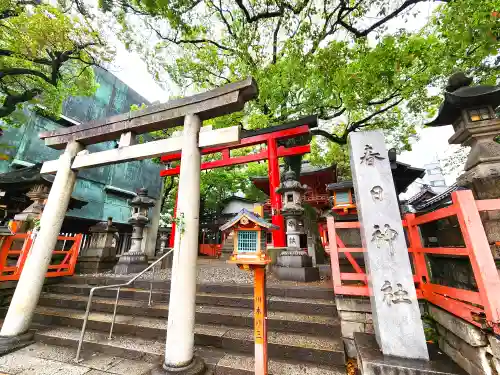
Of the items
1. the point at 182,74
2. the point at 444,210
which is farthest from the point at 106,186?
the point at 444,210

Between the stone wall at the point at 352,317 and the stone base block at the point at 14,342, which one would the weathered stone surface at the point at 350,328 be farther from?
the stone base block at the point at 14,342

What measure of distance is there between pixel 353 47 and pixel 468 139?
6438 millimetres

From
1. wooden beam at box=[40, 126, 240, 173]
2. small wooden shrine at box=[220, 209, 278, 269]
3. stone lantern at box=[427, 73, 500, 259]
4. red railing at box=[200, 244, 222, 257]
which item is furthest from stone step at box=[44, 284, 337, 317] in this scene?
red railing at box=[200, 244, 222, 257]

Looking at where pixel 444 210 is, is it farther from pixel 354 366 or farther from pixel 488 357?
pixel 354 366

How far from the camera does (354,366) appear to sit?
3.02 metres

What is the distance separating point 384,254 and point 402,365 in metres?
1.20

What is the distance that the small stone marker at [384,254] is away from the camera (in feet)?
8.49

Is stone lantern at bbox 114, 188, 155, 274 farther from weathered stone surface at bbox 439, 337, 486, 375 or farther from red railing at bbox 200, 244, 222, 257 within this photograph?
red railing at bbox 200, 244, 222, 257

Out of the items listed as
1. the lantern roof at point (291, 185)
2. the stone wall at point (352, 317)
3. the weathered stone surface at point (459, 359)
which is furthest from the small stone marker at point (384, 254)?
the lantern roof at point (291, 185)

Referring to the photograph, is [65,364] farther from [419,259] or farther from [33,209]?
[33,209]

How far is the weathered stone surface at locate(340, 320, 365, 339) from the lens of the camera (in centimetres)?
332

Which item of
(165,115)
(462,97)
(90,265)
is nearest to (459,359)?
(462,97)

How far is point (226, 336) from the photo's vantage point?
3.49 meters

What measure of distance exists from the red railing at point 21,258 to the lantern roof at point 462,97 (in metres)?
8.74
